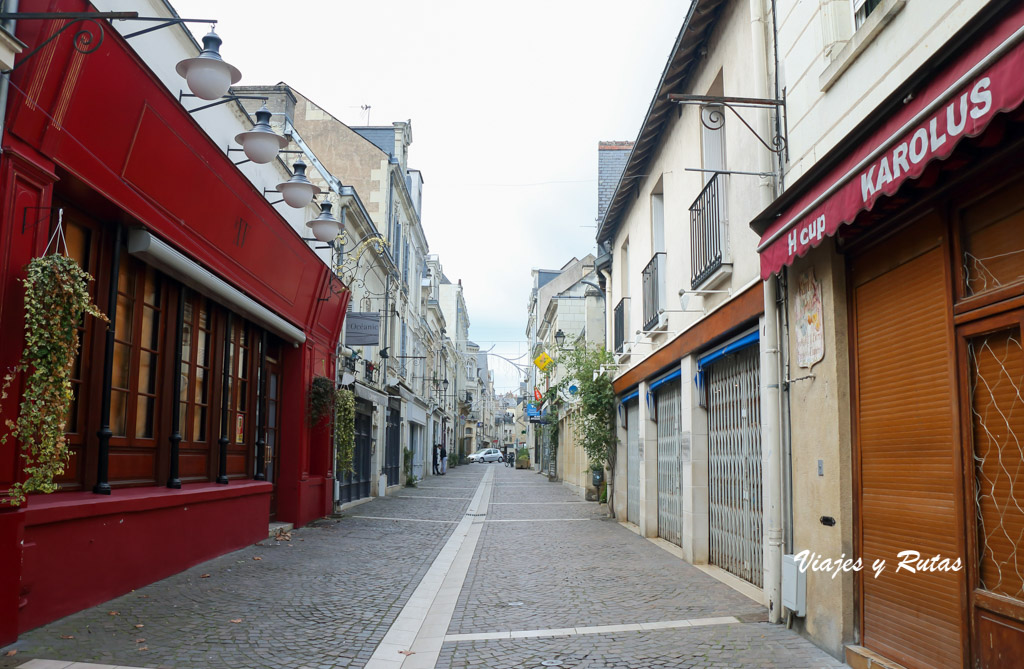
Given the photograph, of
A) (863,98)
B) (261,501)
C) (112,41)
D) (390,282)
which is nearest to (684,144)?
(863,98)

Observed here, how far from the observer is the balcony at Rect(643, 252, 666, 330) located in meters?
11.2

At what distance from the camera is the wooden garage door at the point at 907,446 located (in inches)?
168

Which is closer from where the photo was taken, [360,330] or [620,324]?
[620,324]

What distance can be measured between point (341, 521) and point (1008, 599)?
11.5m

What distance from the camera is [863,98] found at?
196 inches

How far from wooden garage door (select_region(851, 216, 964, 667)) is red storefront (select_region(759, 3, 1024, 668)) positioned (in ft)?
A: 0.04

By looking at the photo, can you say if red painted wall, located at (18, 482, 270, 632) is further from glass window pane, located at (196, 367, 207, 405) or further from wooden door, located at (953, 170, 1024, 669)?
wooden door, located at (953, 170, 1024, 669)

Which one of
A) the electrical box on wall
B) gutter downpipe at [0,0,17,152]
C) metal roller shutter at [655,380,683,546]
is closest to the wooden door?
the electrical box on wall

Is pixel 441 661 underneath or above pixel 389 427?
underneath

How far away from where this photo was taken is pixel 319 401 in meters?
13.0

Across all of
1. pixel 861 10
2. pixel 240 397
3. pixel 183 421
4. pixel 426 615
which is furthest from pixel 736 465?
pixel 240 397

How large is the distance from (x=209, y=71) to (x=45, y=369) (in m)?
2.90

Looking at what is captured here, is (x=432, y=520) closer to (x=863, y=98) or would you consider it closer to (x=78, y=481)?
(x=78, y=481)

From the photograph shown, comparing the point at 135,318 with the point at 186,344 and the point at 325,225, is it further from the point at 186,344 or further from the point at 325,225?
the point at 325,225
